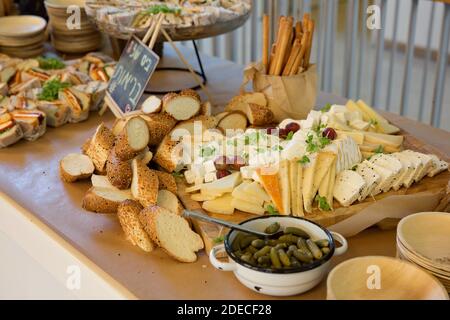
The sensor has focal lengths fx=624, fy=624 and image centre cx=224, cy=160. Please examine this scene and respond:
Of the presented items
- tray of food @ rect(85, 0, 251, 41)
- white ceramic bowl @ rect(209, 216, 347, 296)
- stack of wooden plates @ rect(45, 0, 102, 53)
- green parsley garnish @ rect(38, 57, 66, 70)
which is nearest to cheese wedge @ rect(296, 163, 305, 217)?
white ceramic bowl @ rect(209, 216, 347, 296)

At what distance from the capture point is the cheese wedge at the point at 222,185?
1502 mm

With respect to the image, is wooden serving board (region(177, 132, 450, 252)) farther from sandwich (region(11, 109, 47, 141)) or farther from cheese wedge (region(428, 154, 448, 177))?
sandwich (region(11, 109, 47, 141))

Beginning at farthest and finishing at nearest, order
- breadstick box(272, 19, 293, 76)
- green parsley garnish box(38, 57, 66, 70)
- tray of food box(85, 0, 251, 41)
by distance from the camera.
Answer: green parsley garnish box(38, 57, 66, 70) < tray of food box(85, 0, 251, 41) < breadstick box(272, 19, 293, 76)

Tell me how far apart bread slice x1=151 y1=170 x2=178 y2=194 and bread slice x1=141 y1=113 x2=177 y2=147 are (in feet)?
0.49

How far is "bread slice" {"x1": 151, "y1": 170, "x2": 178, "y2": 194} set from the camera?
1.59m

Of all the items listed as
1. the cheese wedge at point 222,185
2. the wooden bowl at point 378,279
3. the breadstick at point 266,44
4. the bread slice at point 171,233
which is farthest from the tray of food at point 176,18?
the wooden bowl at point 378,279

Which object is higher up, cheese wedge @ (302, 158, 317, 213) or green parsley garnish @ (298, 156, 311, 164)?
green parsley garnish @ (298, 156, 311, 164)

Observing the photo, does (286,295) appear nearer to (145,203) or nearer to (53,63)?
(145,203)

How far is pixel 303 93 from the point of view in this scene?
6.52 ft

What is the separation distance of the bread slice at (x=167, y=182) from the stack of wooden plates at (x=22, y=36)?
1266mm

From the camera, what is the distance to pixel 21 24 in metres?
2.74

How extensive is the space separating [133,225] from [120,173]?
210 mm

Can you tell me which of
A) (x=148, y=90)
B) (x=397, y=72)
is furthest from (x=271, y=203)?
(x=397, y=72)

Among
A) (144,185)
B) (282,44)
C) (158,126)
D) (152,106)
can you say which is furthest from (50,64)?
(144,185)
